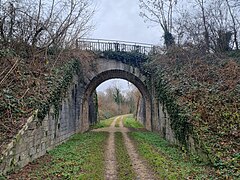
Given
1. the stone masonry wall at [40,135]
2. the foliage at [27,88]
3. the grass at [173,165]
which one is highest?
the foliage at [27,88]

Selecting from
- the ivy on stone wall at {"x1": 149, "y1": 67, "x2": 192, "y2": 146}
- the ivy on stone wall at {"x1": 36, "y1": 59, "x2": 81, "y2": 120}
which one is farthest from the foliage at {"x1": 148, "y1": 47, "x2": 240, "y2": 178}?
the ivy on stone wall at {"x1": 36, "y1": 59, "x2": 81, "y2": 120}

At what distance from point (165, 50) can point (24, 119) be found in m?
13.2

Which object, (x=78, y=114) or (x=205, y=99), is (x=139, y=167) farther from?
(x=78, y=114)

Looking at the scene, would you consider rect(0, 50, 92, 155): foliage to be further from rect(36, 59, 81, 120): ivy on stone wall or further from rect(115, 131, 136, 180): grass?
rect(115, 131, 136, 180): grass

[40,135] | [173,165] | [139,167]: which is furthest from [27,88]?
[173,165]

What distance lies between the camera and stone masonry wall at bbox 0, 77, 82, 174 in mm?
6992

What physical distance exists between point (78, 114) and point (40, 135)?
916 centimetres

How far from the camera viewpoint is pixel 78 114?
61.5 feet

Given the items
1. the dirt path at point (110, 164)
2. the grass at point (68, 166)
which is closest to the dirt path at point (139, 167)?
the dirt path at point (110, 164)

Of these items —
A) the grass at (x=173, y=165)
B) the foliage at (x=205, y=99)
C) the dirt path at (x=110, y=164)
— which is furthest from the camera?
the foliage at (x=205, y=99)

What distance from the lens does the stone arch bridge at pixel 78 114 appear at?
779cm

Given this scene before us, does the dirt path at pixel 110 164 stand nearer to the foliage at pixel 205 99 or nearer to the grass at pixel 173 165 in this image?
the grass at pixel 173 165

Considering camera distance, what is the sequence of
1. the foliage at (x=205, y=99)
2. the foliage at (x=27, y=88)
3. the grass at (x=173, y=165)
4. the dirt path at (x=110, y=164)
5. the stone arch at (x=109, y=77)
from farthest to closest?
the stone arch at (x=109, y=77)
the foliage at (x=27, y=88)
the foliage at (x=205, y=99)
the dirt path at (x=110, y=164)
the grass at (x=173, y=165)

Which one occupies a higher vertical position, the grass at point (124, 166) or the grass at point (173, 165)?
the grass at point (173, 165)
